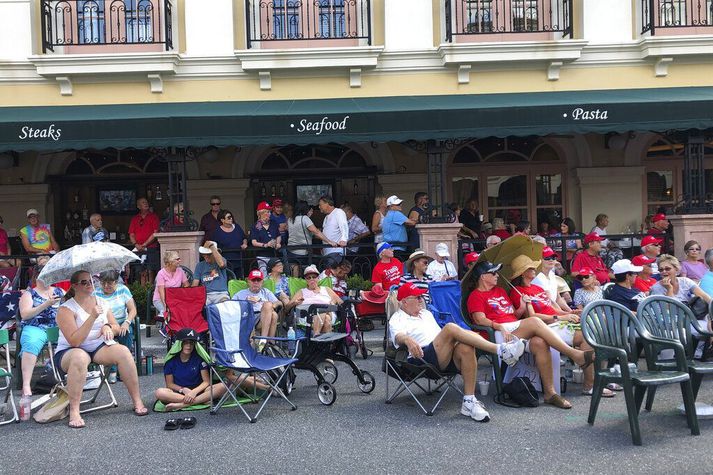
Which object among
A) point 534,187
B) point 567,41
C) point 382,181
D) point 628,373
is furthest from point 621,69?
point 628,373

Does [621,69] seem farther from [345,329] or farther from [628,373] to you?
[628,373]

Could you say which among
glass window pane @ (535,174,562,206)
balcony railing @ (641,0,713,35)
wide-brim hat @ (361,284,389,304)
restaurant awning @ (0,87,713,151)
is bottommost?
wide-brim hat @ (361,284,389,304)

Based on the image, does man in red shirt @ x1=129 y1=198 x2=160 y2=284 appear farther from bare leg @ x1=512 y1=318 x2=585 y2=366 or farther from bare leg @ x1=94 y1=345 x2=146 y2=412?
bare leg @ x1=512 y1=318 x2=585 y2=366

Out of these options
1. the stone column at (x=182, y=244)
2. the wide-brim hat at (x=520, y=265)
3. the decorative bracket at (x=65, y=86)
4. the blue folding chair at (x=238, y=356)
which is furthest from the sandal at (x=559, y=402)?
the decorative bracket at (x=65, y=86)

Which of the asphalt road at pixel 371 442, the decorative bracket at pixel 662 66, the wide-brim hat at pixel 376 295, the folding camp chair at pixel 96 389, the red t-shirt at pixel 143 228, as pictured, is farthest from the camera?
the decorative bracket at pixel 662 66

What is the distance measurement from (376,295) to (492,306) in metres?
2.91

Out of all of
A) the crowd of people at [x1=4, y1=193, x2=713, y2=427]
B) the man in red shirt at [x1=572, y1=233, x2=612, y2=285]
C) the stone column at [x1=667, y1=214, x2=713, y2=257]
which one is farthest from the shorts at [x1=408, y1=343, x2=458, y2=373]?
the stone column at [x1=667, y1=214, x2=713, y2=257]

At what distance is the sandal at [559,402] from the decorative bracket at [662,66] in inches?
356

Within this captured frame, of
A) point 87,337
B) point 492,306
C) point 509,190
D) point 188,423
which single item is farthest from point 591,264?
point 87,337

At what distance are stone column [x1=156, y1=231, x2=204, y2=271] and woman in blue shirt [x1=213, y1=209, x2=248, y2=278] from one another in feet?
1.21

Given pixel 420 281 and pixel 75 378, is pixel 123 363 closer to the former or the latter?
pixel 75 378

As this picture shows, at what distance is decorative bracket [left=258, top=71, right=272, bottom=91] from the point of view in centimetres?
1381

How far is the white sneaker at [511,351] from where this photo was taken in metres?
6.80

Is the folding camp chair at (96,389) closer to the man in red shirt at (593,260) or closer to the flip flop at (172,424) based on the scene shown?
the flip flop at (172,424)
